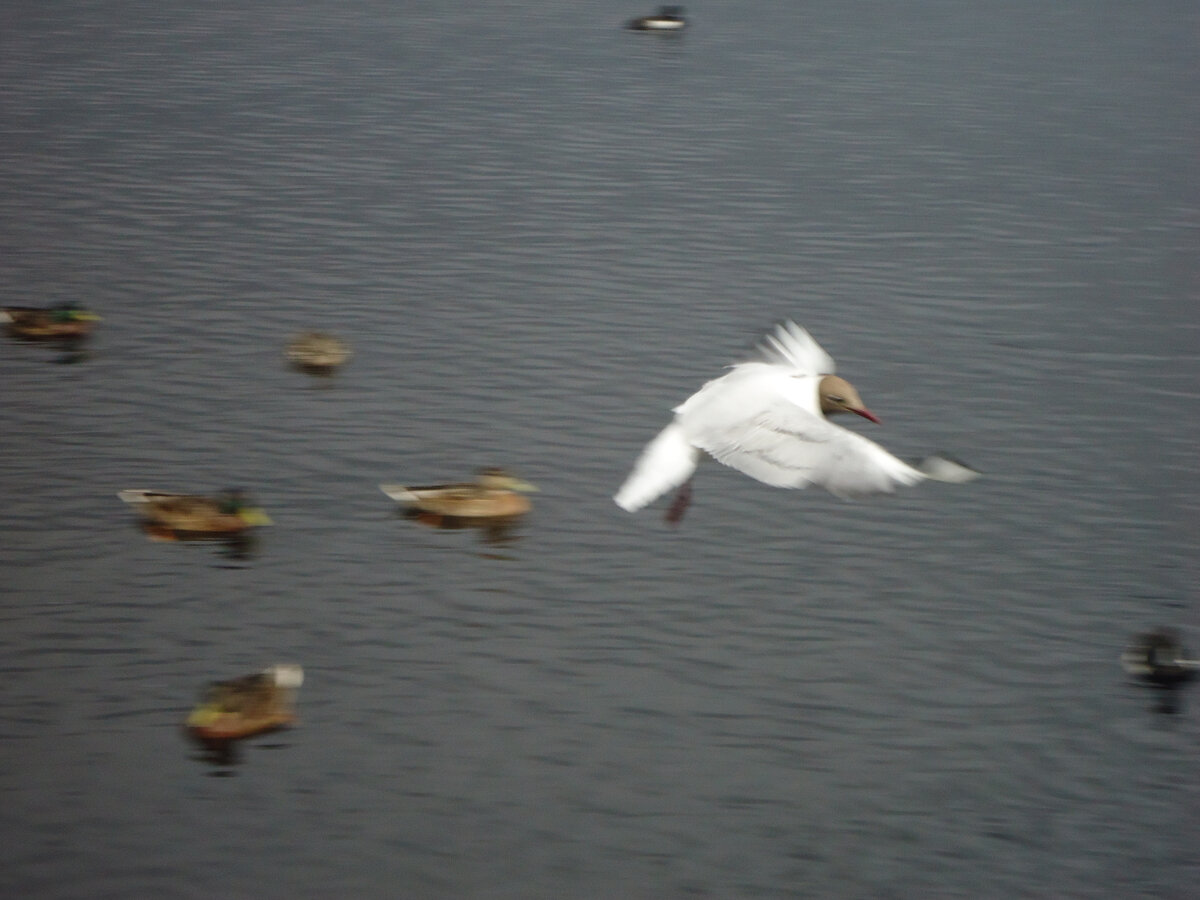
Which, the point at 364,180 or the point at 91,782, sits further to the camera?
the point at 364,180

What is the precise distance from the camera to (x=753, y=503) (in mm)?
15445

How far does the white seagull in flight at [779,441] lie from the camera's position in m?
11.2

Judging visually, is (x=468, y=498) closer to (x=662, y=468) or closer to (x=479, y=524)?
(x=479, y=524)

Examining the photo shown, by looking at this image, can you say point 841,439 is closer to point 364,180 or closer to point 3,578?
point 3,578

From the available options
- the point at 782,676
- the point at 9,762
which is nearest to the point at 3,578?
the point at 9,762

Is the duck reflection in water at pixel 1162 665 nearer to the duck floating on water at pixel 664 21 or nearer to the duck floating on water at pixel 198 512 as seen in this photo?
the duck floating on water at pixel 198 512

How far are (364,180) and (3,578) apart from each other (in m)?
12.1

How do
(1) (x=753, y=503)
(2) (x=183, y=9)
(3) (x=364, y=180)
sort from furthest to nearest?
(2) (x=183, y=9)
(3) (x=364, y=180)
(1) (x=753, y=503)

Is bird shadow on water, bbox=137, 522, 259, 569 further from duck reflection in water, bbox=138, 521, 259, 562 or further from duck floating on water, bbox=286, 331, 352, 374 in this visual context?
duck floating on water, bbox=286, 331, 352, 374

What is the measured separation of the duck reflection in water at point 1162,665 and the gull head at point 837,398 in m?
2.56

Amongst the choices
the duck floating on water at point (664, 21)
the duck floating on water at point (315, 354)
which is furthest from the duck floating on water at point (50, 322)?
the duck floating on water at point (664, 21)

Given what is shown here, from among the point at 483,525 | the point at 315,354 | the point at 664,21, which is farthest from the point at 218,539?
the point at 664,21

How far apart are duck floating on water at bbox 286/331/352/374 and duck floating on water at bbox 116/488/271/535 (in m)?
3.65

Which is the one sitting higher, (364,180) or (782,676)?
(364,180)
